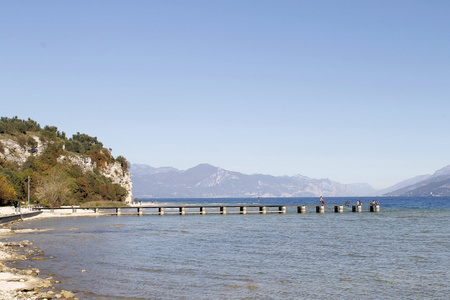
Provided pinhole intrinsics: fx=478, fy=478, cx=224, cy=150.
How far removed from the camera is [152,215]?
10556cm

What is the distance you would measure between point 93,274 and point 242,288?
9144 millimetres

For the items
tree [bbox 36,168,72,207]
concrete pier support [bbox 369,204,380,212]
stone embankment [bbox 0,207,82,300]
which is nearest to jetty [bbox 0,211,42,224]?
tree [bbox 36,168,72,207]

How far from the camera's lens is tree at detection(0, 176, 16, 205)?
3806 inches

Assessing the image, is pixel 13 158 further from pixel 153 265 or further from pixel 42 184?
pixel 153 265

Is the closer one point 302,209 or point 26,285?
point 26,285

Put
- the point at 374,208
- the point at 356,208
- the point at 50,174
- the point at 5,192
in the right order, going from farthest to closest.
A: the point at 356,208 → the point at 50,174 → the point at 374,208 → the point at 5,192

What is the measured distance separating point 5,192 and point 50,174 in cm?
2139

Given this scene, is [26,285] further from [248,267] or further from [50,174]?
[50,174]

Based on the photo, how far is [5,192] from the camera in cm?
9750

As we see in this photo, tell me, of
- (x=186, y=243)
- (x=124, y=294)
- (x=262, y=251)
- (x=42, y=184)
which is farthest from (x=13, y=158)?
(x=124, y=294)

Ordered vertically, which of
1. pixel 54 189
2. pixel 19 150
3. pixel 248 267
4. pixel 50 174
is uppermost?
pixel 19 150

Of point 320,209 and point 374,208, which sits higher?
point 320,209

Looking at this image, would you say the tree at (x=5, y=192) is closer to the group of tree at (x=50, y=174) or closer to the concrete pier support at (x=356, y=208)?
the group of tree at (x=50, y=174)

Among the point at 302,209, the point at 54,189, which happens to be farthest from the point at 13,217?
the point at 302,209
